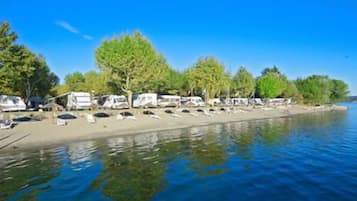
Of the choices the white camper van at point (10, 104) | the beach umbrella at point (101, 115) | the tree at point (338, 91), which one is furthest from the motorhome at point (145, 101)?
the tree at point (338, 91)

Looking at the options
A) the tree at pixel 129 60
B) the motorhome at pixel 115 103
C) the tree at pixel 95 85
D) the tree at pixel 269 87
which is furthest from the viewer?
the tree at pixel 269 87

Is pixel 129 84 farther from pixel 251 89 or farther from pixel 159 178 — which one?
pixel 251 89

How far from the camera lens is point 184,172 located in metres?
18.9

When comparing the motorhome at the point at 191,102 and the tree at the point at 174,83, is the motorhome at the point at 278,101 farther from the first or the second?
the motorhome at the point at 191,102

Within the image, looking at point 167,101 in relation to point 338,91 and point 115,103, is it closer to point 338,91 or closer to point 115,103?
point 115,103

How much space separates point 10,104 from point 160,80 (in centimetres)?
3453

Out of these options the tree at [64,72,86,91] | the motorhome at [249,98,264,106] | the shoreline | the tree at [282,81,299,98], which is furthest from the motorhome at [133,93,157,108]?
the tree at [282,81,299,98]

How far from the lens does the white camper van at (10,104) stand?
4603 cm

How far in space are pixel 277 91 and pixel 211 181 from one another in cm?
11334

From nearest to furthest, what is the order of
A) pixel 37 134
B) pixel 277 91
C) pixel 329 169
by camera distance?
pixel 329 169, pixel 37 134, pixel 277 91

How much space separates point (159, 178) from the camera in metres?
17.6

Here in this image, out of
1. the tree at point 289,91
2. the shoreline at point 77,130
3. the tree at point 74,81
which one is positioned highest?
the tree at point 74,81

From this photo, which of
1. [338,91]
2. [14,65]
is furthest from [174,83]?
[338,91]

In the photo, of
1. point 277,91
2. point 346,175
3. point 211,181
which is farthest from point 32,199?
point 277,91
